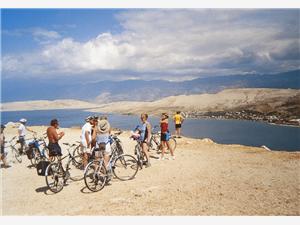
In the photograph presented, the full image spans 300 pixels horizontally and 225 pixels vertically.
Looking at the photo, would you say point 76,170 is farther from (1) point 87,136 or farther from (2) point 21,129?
(2) point 21,129

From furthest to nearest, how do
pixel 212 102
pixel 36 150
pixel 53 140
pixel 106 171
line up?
pixel 212 102 < pixel 36 150 < pixel 53 140 < pixel 106 171

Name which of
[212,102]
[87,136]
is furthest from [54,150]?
[212,102]

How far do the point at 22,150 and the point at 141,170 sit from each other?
220 inches

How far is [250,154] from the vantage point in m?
13.8

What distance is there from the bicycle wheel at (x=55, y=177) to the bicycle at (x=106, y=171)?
671 mm

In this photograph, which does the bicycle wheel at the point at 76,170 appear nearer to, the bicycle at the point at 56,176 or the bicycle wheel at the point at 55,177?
the bicycle at the point at 56,176

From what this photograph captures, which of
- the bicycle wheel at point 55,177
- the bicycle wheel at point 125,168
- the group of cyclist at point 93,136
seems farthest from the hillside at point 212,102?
the bicycle wheel at point 55,177

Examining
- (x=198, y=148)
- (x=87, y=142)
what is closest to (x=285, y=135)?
(x=198, y=148)

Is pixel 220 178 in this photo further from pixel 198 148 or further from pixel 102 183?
pixel 198 148

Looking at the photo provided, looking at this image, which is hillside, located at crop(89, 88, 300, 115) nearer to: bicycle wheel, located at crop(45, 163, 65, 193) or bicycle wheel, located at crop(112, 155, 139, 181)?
bicycle wheel, located at crop(112, 155, 139, 181)

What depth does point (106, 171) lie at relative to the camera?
29.7 ft

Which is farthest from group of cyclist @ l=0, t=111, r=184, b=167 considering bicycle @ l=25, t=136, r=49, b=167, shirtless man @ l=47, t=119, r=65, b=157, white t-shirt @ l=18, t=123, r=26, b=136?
white t-shirt @ l=18, t=123, r=26, b=136

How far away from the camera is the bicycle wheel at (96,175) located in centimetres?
877

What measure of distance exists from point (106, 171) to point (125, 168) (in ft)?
3.87
